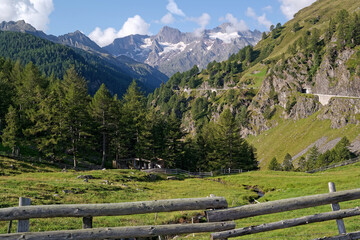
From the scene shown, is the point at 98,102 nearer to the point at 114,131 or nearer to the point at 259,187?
the point at 114,131

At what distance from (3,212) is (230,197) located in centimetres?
3039

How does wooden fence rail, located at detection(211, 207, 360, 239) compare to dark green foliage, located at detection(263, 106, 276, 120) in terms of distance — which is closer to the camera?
wooden fence rail, located at detection(211, 207, 360, 239)

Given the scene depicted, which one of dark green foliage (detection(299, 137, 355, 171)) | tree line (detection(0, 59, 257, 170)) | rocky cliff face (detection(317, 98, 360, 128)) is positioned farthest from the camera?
rocky cliff face (detection(317, 98, 360, 128))

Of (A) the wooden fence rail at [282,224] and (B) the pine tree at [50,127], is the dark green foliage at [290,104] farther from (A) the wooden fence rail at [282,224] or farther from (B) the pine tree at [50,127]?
(A) the wooden fence rail at [282,224]

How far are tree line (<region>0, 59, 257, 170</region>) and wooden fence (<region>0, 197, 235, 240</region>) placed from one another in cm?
4567

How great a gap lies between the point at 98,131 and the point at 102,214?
55.6 meters

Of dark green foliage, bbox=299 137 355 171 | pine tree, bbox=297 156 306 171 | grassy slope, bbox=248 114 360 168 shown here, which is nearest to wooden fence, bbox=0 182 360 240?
dark green foliage, bbox=299 137 355 171

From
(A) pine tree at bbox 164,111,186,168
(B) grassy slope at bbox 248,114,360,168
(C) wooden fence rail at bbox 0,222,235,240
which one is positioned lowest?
(C) wooden fence rail at bbox 0,222,235,240

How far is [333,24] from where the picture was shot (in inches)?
6280

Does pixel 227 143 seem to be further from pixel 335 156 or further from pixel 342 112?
pixel 342 112

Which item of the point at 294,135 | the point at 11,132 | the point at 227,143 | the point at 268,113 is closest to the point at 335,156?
the point at 227,143

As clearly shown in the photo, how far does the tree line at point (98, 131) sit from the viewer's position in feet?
163

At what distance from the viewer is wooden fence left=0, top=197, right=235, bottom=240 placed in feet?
20.4

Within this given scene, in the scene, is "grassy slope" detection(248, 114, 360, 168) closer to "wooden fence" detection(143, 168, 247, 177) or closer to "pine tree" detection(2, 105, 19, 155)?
"wooden fence" detection(143, 168, 247, 177)
